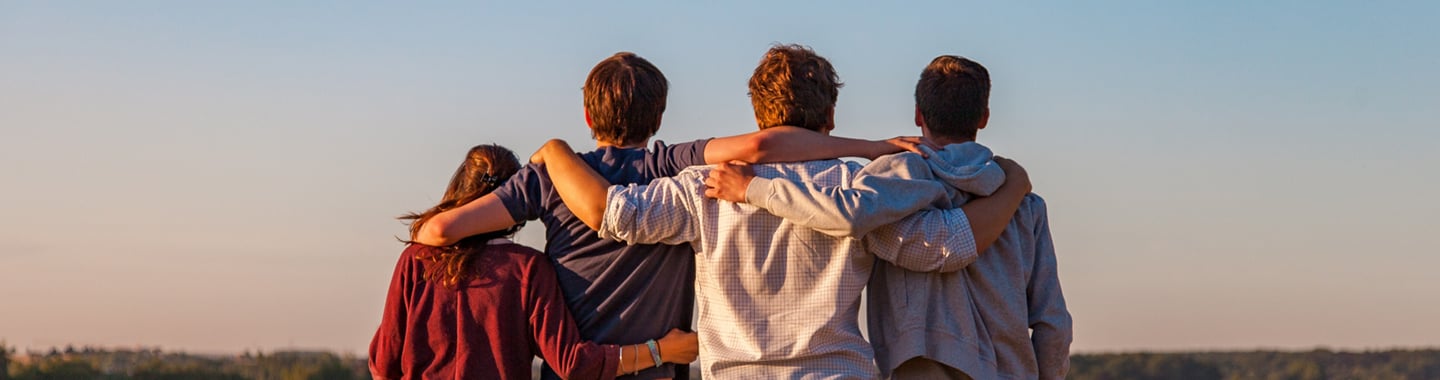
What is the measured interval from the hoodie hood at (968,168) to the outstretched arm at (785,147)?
0.27 ft

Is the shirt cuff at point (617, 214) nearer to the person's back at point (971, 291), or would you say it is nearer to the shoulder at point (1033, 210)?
the person's back at point (971, 291)

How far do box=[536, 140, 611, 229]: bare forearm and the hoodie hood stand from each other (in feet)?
3.46


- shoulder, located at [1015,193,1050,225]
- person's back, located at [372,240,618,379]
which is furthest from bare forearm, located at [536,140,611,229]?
shoulder, located at [1015,193,1050,225]

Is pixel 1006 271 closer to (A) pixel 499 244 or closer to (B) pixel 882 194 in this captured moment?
(B) pixel 882 194

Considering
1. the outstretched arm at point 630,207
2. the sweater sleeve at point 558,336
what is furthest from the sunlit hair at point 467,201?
the outstretched arm at point 630,207

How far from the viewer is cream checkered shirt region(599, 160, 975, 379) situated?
4.59 metres

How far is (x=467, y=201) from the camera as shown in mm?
5098

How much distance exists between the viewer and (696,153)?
4867mm

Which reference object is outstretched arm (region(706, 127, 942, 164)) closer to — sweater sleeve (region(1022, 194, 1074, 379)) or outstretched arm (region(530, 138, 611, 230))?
outstretched arm (region(530, 138, 611, 230))

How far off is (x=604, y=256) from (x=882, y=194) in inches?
39.0

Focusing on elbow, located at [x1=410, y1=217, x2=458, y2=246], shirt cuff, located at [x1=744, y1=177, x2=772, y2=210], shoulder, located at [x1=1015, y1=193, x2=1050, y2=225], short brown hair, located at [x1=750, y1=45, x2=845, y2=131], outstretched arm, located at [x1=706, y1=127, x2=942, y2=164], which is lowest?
shoulder, located at [x1=1015, y1=193, x2=1050, y2=225]

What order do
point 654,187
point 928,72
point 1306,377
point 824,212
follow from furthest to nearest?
point 1306,377 < point 928,72 < point 654,187 < point 824,212

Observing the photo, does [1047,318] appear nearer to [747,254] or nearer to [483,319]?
[747,254]

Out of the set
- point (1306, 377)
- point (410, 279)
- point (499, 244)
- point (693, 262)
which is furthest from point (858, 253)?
point (1306, 377)
